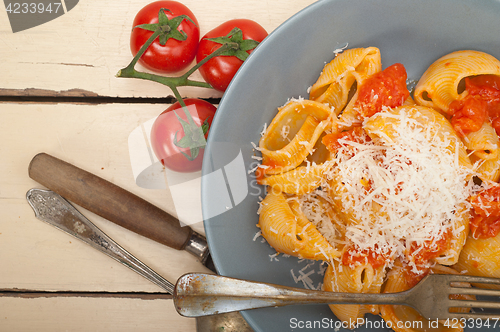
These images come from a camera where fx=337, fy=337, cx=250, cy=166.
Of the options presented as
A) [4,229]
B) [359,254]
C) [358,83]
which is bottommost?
[4,229]

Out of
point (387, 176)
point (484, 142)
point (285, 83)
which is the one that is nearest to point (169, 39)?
point (285, 83)

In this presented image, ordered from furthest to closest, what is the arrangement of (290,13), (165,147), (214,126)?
1. (290,13)
2. (165,147)
3. (214,126)

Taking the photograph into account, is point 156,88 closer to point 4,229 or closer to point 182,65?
point 182,65

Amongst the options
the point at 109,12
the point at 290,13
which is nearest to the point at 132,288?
the point at 109,12

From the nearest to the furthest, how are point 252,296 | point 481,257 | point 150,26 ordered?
point 252,296 < point 481,257 < point 150,26

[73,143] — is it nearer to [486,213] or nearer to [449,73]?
[449,73]

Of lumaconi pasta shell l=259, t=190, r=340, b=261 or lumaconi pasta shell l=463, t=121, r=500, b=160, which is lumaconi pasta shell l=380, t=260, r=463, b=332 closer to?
lumaconi pasta shell l=259, t=190, r=340, b=261

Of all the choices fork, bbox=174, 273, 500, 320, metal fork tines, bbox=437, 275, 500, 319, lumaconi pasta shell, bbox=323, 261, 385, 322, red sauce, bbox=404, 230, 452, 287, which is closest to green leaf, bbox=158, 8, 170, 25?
fork, bbox=174, 273, 500, 320

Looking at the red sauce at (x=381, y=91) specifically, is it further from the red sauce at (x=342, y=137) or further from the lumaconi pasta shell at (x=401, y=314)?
the lumaconi pasta shell at (x=401, y=314)
